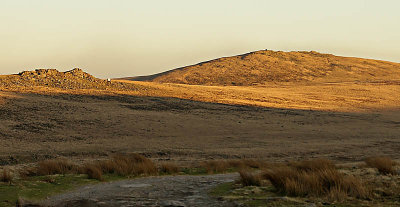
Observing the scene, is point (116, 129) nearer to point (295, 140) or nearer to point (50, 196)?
point (295, 140)

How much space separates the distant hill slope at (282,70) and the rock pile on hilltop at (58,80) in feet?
105

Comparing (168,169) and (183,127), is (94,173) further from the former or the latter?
(183,127)

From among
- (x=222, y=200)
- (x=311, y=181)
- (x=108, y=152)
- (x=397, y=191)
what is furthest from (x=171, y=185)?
(x=108, y=152)

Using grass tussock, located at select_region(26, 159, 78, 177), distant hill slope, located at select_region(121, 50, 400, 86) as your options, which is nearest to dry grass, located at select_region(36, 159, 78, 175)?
grass tussock, located at select_region(26, 159, 78, 177)

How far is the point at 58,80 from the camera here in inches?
1821

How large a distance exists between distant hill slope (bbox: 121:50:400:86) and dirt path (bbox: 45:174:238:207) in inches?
2575

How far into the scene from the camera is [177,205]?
8.23 metres

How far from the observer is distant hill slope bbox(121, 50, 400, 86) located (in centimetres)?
8119

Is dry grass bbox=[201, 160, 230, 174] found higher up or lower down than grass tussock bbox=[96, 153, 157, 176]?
lower down

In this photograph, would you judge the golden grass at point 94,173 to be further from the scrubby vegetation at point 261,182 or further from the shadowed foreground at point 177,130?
the shadowed foreground at point 177,130

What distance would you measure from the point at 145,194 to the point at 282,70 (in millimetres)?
79196

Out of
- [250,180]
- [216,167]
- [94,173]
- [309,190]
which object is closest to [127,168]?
[94,173]

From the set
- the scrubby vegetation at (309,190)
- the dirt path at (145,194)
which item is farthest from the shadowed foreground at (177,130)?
the scrubby vegetation at (309,190)

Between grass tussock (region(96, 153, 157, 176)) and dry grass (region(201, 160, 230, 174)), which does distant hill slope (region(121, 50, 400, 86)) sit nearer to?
dry grass (region(201, 160, 230, 174))
